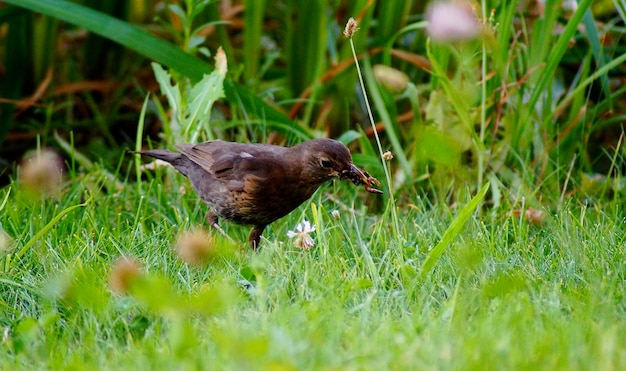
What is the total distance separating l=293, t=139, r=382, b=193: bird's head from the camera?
13.2 feet

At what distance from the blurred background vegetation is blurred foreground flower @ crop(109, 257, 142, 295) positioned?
59.0 inches

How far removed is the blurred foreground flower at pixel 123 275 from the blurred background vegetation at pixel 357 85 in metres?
1.50

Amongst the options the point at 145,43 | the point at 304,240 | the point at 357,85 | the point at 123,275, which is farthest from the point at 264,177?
the point at 357,85

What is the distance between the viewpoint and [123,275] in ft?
9.39

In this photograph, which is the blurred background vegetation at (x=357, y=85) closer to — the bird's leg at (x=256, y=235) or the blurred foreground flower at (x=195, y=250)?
the bird's leg at (x=256, y=235)

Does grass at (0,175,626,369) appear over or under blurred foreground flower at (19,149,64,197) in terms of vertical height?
over

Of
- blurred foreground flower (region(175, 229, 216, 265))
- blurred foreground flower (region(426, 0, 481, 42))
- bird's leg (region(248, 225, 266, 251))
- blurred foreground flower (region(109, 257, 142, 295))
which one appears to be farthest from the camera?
bird's leg (region(248, 225, 266, 251))

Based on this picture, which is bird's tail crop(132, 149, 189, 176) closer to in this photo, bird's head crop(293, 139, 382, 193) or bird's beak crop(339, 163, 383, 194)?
bird's head crop(293, 139, 382, 193)

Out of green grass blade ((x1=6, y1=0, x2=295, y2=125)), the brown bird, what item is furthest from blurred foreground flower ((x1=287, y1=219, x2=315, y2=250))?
green grass blade ((x1=6, y1=0, x2=295, y2=125))

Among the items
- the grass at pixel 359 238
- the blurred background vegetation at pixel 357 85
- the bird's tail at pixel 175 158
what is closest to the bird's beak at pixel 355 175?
the grass at pixel 359 238

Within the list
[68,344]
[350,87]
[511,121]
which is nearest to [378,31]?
[350,87]

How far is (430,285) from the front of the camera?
3.21m

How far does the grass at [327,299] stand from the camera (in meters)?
2.44

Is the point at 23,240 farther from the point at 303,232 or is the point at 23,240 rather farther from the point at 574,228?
the point at 574,228
